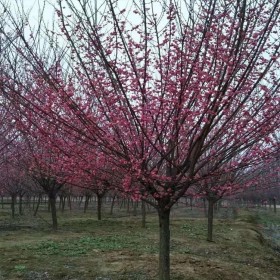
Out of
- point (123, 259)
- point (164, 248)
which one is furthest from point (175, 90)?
point (123, 259)

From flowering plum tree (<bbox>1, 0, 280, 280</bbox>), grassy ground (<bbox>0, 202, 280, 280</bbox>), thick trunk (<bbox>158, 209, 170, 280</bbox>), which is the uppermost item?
flowering plum tree (<bbox>1, 0, 280, 280</bbox>)

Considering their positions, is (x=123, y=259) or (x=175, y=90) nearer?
(x=175, y=90)

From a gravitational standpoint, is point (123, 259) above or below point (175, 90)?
below

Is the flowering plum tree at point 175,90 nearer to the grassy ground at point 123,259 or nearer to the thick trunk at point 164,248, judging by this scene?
the thick trunk at point 164,248

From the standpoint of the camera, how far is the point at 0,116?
820cm

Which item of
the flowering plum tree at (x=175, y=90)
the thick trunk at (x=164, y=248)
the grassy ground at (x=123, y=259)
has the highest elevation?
the flowering plum tree at (x=175, y=90)

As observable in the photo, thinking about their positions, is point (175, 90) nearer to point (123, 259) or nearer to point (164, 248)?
point (164, 248)

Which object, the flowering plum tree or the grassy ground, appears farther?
the grassy ground

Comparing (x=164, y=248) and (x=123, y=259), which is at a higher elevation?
(x=164, y=248)

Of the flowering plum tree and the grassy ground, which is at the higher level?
the flowering plum tree

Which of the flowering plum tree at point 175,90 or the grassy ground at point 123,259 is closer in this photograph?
the flowering plum tree at point 175,90

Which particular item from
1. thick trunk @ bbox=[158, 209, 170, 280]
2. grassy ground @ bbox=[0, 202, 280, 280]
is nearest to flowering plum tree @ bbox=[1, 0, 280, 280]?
thick trunk @ bbox=[158, 209, 170, 280]

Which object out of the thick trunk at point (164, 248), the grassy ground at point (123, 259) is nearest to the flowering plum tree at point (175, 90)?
the thick trunk at point (164, 248)

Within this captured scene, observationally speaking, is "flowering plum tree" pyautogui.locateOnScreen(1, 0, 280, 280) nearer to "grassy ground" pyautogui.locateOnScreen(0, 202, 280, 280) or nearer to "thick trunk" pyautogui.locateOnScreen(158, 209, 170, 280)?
"thick trunk" pyautogui.locateOnScreen(158, 209, 170, 280)
